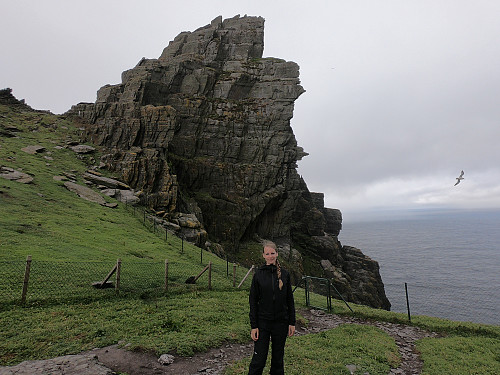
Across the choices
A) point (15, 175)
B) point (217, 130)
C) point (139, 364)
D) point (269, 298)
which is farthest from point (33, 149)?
point (269, 298)

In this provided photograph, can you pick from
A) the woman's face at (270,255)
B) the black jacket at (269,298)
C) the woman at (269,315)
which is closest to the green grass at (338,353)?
the woman at (269,315)

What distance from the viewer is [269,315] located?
667cm

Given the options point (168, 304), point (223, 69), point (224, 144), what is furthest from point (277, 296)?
point (223, 69)

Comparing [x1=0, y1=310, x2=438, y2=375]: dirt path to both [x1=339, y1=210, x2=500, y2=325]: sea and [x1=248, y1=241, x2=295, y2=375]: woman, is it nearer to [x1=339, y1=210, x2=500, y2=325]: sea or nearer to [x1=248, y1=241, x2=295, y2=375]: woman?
[x1=248, y1=241, x2=295, y2=375]: woman

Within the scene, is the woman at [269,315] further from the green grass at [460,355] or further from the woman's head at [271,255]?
the green grass at [460,355]

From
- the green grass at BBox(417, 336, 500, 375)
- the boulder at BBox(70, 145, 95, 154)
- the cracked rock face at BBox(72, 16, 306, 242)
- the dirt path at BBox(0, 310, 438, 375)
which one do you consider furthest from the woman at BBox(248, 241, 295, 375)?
the boulder at BBox(70, 145, 95, 154)

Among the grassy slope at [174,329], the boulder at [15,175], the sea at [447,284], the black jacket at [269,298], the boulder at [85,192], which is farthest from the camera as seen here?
the sea at [447,284]

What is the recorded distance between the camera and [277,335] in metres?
6.70

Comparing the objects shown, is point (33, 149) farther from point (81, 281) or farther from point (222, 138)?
point (81, 281)

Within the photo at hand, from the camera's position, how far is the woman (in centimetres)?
667

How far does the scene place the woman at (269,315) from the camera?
667 cm

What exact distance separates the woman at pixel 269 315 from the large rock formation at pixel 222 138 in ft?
165

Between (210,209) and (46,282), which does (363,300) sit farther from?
(46,282)

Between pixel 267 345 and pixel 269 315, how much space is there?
0.74 metres
